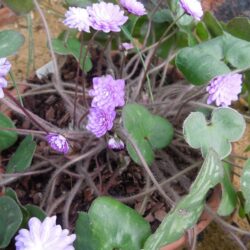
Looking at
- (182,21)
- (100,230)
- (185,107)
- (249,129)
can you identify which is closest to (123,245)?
(100,230)

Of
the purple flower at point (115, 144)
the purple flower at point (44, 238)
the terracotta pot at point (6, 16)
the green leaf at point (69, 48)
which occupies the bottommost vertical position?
the terracotta pot at point (6, 16)

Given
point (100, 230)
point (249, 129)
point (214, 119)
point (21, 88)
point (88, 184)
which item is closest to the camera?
point (100, 230)

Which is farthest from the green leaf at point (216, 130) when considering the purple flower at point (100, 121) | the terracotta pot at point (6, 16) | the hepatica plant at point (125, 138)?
the terracotta pot at point (6, 16)

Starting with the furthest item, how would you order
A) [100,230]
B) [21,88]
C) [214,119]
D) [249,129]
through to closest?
[249,129] < [21,88] < [214,119] < [100,230]

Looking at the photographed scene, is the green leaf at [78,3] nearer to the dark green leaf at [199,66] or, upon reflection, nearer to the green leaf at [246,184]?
the dark green leaf at [199,66]

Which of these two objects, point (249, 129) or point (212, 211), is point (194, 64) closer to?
point (212, 211)

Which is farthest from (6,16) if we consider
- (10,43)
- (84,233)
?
(84,233)

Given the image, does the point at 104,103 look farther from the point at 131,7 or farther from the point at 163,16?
the point at 163,16
